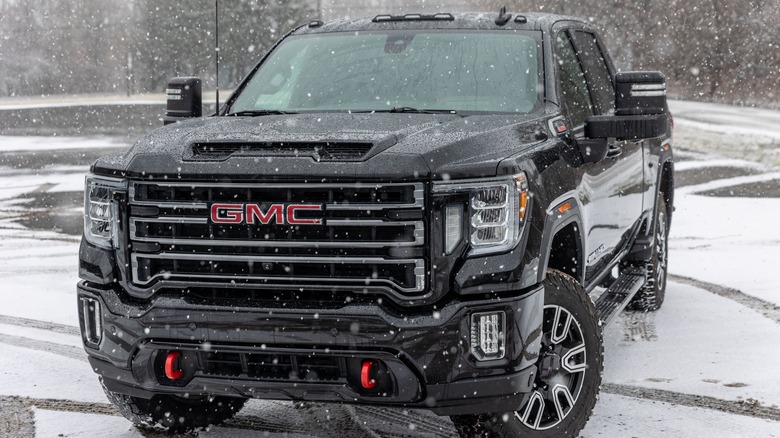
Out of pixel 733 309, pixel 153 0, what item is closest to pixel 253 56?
pixel 153 0

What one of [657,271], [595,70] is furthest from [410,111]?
[657,271]

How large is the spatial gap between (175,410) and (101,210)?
3.47 ft

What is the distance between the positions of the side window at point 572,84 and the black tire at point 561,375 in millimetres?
1203

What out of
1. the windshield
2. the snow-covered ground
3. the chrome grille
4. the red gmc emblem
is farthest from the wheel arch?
the red gmc emblem

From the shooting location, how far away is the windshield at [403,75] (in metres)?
5.27

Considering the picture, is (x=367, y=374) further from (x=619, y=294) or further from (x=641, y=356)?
(x=641, y=356)

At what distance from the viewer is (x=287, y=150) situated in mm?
4125

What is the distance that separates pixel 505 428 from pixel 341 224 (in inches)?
42.4

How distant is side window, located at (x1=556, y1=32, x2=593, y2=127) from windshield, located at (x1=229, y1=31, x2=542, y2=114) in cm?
21

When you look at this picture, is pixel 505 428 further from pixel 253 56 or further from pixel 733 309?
pixel 253 56

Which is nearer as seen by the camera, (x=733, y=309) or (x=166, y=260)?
(x=166, y=260)

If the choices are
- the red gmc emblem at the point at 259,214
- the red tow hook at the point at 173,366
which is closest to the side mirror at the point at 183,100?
the red gmc emblem at the point at 259,214

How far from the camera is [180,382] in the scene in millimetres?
4180

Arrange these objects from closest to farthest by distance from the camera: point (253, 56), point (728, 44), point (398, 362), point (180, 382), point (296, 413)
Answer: point (398, 362) → point (180, 382) → point (296, 413) → point (728, 44) → point (253, 56)
